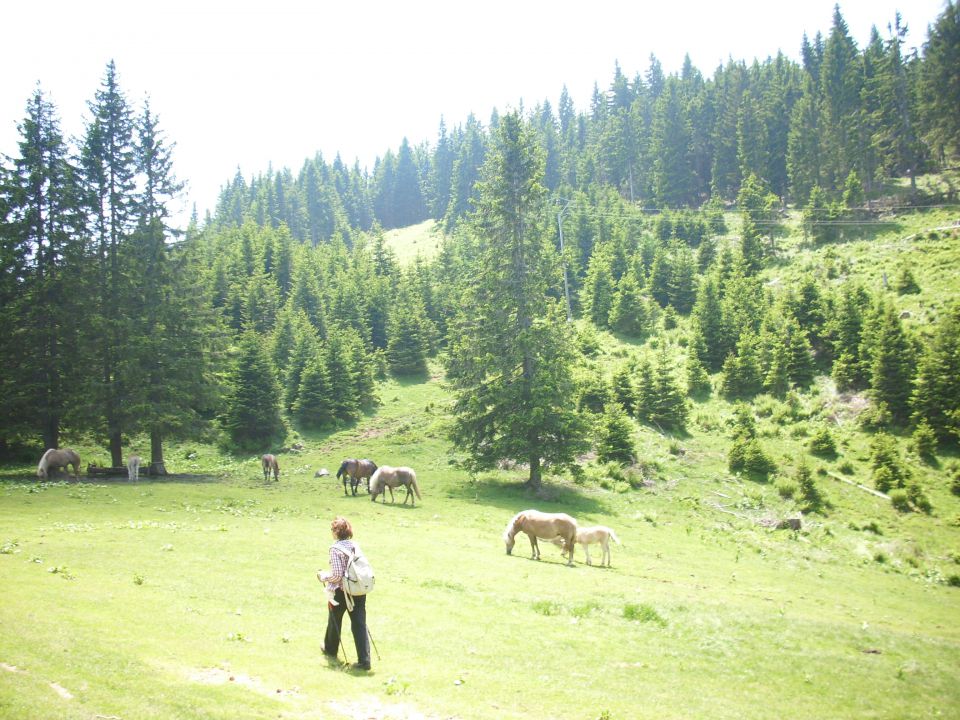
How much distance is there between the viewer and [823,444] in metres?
38.7

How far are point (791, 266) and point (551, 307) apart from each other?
47.8 metres

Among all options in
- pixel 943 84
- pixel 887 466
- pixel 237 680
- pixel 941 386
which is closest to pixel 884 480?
pixel 887 466

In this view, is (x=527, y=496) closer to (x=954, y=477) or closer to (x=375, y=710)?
(x=954, y=477)

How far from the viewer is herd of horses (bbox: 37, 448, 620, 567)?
19.4 m

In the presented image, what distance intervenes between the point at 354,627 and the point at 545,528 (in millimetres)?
11288

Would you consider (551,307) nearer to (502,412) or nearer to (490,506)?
(502,412)

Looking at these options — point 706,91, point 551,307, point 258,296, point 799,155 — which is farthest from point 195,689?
point 706,91

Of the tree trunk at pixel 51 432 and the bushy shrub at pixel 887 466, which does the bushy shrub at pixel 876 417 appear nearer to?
the bushy shrub at pixel 887 466

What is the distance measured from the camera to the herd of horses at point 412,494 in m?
19.4

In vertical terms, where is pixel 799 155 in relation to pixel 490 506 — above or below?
above

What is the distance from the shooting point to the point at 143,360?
35.2 m

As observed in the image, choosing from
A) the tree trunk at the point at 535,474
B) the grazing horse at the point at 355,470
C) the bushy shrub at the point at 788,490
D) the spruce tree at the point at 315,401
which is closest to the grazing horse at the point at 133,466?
the grazing horse at the point at 355,470

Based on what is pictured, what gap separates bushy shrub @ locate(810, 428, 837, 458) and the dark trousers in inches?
1511

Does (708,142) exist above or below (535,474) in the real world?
above
